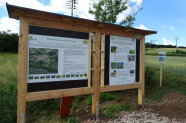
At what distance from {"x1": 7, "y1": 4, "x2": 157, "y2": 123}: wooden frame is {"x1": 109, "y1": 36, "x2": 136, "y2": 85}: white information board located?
A: 6.1 inches

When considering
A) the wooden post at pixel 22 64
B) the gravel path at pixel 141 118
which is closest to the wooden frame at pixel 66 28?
the wooden post at pixel 22 64

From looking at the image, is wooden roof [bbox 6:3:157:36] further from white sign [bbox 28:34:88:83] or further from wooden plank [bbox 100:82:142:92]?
wooden plank [bbox 100:82:142:92]

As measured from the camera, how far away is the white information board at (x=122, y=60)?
19.7ft

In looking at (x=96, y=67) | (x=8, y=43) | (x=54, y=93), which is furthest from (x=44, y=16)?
(x=8, y=43)

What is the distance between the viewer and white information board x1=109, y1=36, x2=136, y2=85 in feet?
19.7

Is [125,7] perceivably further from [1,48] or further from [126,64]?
[1,48]

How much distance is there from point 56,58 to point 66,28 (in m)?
0.75

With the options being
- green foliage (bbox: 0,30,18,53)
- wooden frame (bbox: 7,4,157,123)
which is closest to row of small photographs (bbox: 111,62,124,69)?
wooden frame (bbox: 7,4,157,123)

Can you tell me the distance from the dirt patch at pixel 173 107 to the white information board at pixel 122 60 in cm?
121

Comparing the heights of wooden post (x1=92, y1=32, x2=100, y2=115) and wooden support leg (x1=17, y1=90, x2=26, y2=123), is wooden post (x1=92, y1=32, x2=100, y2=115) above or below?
above

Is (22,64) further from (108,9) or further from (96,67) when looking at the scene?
(108,9)

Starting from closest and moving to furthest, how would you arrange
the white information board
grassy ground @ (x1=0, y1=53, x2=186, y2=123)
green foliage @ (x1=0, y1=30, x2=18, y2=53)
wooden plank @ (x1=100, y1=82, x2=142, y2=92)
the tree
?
wooden plank @ (x1=100, y1=82, x2=142, y2=92) → the white information board → grassy ground @ (x1=0, y1=53, x2=186, y2=123) → the tree → green foliage @ (x1=0, y1=30, x2=18, y2=53)

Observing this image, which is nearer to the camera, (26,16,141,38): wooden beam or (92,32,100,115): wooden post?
(26,16,141,38): wooden beam

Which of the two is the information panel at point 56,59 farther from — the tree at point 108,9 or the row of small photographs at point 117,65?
the tree at point 108,9
